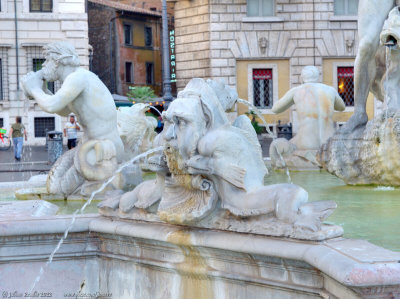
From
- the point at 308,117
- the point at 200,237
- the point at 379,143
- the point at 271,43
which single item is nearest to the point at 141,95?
the point at 271,43

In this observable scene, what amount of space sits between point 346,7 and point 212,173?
1225 inches

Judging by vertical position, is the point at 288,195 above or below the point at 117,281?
→ above

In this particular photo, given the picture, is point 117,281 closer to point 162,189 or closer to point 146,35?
point 162,189

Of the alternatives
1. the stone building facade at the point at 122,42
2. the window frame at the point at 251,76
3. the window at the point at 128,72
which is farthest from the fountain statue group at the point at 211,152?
the window at the point at 128,72

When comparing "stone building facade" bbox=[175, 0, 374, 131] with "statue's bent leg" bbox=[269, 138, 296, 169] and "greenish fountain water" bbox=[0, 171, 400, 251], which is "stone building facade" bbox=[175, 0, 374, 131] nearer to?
"statue's bent leg" bbox=[269, 138, 296, 169]

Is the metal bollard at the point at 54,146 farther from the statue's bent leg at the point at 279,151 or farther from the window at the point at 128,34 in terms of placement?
the window at the point at 128,34

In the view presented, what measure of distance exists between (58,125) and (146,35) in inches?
662

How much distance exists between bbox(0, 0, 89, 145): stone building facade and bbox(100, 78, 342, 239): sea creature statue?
28.4 metres

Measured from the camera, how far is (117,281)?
414 cm

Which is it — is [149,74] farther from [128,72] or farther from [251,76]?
[251,76]

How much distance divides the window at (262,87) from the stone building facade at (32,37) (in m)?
6.61

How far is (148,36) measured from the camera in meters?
47.4

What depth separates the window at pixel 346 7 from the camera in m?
33.3

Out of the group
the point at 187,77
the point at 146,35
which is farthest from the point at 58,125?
the point at 146,35
